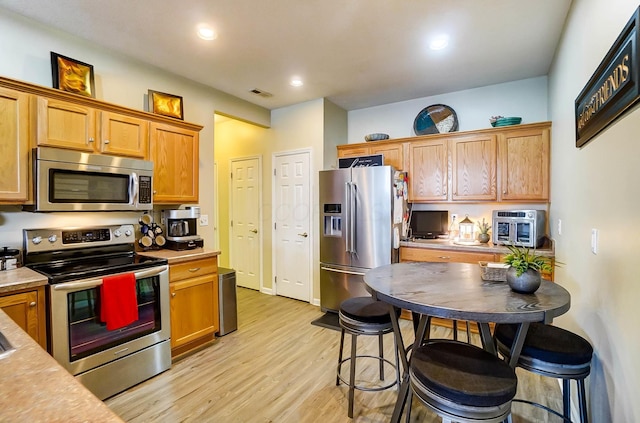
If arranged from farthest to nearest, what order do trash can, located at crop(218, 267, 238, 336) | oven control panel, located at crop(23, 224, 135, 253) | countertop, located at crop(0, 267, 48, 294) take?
trash can, located at crop(218, 267, 238, 336) < oven control panel, located at crop(23, 224, 135, 253) < countertop, located at crop(0, 267, 48, 294)

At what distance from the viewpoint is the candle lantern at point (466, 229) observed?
3.82 m

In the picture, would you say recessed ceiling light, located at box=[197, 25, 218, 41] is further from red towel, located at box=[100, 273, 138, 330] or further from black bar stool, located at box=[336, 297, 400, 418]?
black bar stool, located at box=[336, 297, 400, 418]

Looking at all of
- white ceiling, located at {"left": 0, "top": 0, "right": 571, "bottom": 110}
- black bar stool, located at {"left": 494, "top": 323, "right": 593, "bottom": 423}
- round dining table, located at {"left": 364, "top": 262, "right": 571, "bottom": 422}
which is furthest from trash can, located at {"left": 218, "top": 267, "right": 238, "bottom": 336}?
black bar stool, located at {"left": 494, "top": 323, "right": 593, "bottom": 423}

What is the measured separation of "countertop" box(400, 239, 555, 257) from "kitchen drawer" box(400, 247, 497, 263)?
0.04m

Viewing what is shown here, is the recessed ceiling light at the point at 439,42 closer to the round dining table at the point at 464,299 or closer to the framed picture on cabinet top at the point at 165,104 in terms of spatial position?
the round dining table at the point at 464,299

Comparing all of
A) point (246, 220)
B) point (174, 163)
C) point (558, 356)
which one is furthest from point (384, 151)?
point (558, 356)

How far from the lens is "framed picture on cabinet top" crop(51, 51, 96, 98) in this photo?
2.39 metres

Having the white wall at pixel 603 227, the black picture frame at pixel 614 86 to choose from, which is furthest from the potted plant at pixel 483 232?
the black picture frame at pixel 614 86

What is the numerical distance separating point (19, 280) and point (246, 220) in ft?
10.3

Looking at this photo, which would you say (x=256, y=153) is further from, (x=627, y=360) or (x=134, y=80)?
(x=627, y=360)

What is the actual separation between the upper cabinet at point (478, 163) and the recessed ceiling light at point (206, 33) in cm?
227

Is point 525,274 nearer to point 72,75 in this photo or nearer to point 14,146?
point 14,146

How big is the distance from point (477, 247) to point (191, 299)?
2.80m

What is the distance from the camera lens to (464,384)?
1.24 metres
